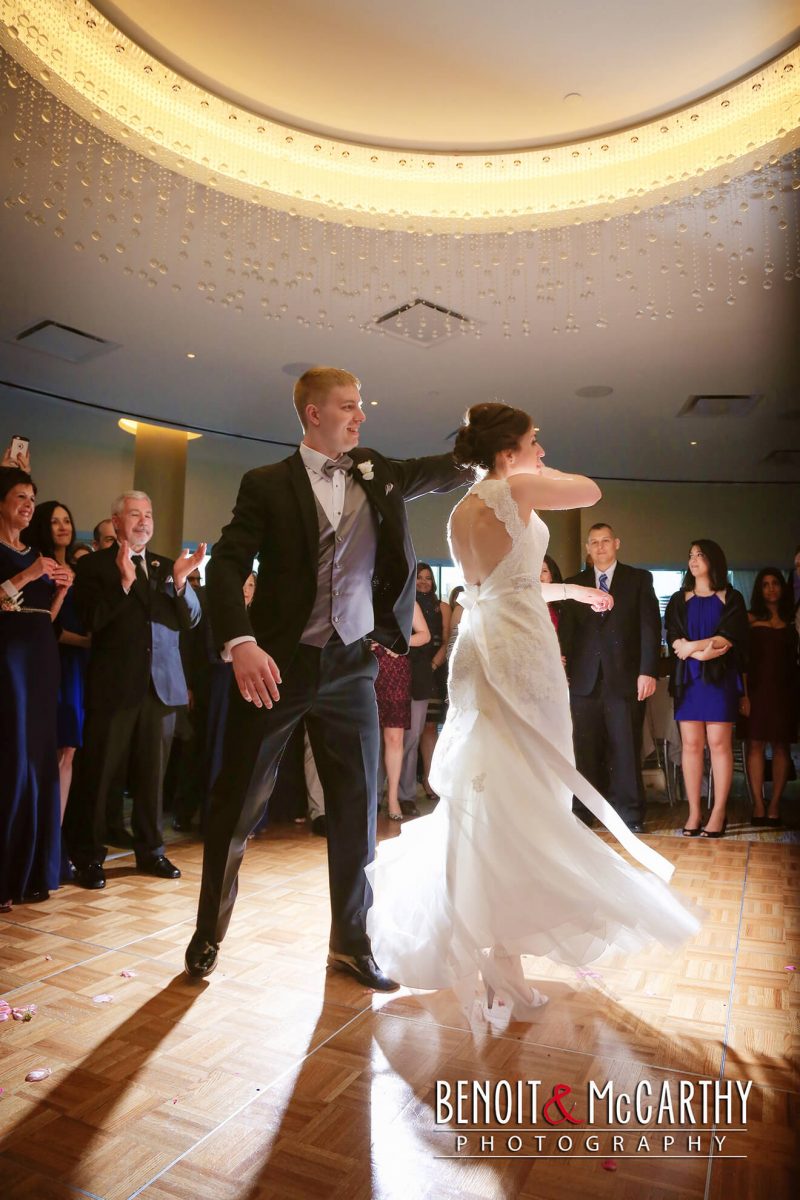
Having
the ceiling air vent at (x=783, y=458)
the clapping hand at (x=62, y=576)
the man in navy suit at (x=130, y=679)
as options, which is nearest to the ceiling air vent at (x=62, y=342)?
the man in navy suit at (x=130, y=679)

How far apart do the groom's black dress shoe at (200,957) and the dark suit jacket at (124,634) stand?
1491 mm

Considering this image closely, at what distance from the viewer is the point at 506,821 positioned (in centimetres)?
202

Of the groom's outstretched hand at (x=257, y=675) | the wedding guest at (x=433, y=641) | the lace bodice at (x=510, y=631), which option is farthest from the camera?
the wedding guest at (x=433, y=641)

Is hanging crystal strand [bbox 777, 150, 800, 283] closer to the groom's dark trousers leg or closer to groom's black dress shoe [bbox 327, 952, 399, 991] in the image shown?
the groom's dark trousers leg

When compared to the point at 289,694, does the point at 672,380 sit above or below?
above

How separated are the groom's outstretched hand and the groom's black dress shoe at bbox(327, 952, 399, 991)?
2.93 feet

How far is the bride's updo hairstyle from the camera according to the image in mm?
2291

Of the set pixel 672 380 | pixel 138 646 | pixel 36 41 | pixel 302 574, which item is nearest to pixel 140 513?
pixel 138 646

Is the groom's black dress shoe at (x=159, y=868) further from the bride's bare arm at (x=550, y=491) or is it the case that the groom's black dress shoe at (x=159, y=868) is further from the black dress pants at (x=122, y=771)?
the bride's bare arm at (x=550, y=491)

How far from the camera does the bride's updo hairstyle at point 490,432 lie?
2291 millimetres

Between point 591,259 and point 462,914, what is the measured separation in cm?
430

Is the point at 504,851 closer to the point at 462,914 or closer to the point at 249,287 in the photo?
the point at 462,914

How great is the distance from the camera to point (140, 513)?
3689mm

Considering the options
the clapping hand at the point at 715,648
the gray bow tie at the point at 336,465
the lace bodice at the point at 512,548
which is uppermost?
the gray bow tie at the point at 336,465
